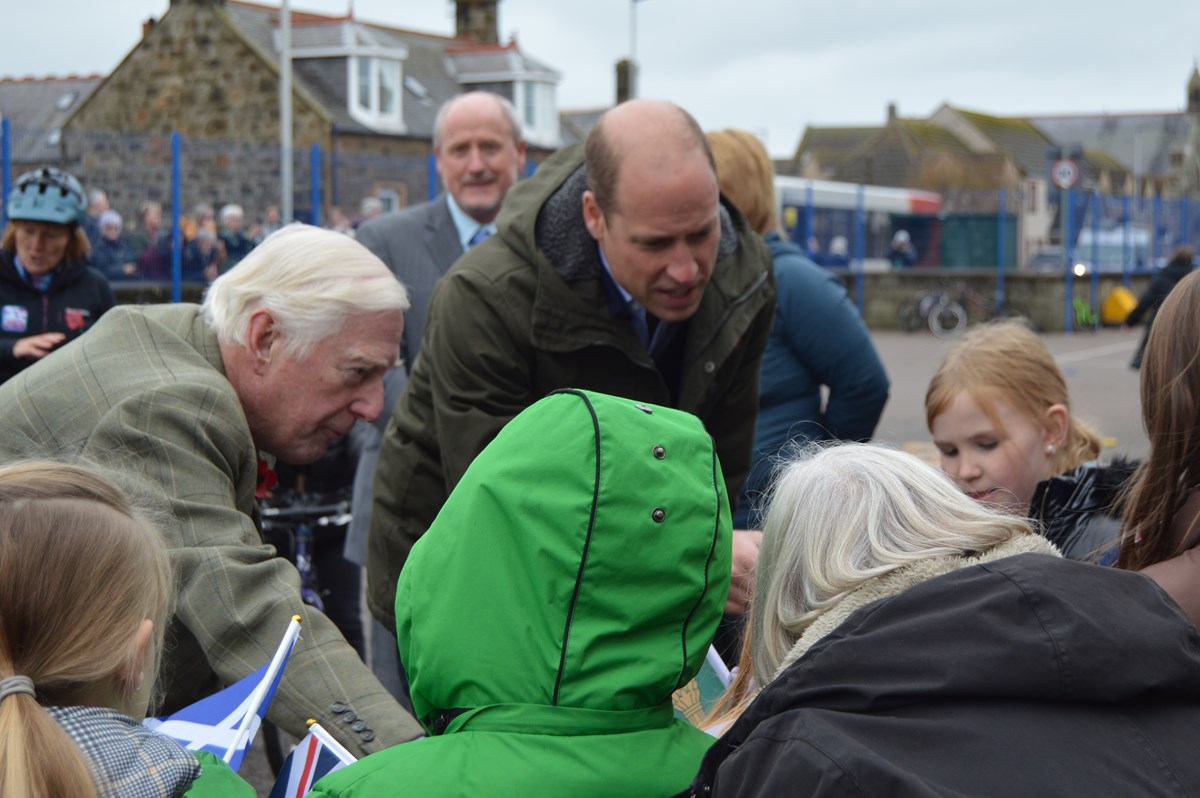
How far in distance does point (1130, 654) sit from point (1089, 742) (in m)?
0.10

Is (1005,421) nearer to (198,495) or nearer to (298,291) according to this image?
(298,291)

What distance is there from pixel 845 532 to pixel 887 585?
10cm

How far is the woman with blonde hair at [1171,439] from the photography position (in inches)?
84.5

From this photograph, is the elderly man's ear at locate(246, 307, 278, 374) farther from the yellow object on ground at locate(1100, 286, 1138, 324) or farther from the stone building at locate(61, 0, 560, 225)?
the yellow object on ground at locate(1100, 286, 1138, 324)

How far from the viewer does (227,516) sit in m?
2.18

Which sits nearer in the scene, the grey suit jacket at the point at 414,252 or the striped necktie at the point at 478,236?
the grey suit jacket at the point at 414,252

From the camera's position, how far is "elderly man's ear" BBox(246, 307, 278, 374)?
8.14 feet

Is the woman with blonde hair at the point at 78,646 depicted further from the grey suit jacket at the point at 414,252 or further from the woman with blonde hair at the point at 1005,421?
the grey suit jacket at the point at 414,252

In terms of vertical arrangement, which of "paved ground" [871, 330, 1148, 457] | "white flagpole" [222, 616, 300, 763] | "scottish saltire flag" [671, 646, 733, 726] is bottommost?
"paved ground" [871, 330, 1148, 457]

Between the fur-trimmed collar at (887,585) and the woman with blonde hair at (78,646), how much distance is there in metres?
0.71

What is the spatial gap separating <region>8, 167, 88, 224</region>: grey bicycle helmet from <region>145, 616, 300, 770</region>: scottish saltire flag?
416 cm

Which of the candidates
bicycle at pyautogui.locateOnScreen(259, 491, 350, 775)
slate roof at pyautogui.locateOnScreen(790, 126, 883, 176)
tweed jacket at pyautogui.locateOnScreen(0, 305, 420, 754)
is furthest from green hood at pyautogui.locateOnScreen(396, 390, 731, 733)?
slate roof at pyautogui.locateOnScreen(790, 126, 883, 176)

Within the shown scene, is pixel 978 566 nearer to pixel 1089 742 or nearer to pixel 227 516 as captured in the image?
pixel 1089 742

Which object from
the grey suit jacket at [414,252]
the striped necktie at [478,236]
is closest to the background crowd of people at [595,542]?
the grey suit jacket at [414,252]
